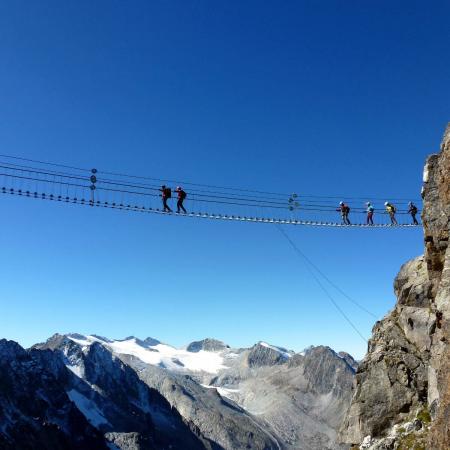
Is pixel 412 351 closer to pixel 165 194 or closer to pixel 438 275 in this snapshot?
pixel 438 275

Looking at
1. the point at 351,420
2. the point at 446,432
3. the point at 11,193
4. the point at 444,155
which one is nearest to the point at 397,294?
the point at 351,420

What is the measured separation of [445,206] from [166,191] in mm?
26275

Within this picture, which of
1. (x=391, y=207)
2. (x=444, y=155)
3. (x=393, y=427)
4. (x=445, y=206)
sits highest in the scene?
(x=391, y=207)

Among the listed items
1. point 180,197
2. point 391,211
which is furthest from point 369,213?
point 180,197

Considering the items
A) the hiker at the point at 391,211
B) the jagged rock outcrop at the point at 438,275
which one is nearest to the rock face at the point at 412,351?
the jagged rock outcrop at the point at 438,275

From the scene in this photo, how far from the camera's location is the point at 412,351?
43969mm

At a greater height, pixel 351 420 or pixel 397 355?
pixel 397 355

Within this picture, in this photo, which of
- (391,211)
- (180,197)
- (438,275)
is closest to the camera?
(438,275)

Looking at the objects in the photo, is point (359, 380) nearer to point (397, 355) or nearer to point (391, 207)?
point (397, 355)

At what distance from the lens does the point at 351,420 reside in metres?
44.6

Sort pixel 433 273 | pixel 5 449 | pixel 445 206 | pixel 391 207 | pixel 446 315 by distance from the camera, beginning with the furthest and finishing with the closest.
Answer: pixel 5 449
pixel 391 207
pixel 433 273
pixel 445 206
pixel 446 315

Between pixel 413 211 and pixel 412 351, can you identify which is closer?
pixel 412 351

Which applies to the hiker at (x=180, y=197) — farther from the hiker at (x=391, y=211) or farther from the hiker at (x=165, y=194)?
the hiker at (x=391, y=211)

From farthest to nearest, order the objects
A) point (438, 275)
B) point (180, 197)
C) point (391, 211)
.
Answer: point (391, 211) < point (180, 197) < point (438, 275)
